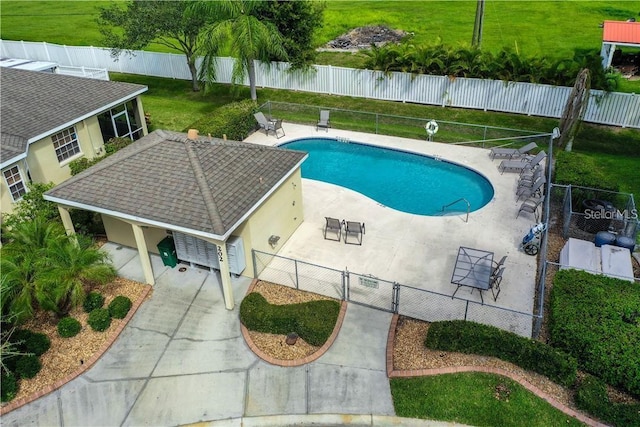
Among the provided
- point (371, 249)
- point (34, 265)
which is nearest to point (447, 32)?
point (371, 249)

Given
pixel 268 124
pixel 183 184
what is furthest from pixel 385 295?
pixel 268 124

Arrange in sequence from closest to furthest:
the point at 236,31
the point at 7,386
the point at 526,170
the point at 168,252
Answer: the point at 7,386 < the point at 168,252 < the point at 526,170 < the point at 236,31

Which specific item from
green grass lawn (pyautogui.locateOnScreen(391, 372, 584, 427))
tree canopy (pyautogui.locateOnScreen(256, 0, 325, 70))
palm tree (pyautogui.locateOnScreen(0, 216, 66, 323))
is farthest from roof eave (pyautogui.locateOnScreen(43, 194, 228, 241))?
tree canopy (pyautogui.locateOnScreen(256, 0, 325, 70))

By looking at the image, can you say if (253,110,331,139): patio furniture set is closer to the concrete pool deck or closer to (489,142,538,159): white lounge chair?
the concrete pool deck

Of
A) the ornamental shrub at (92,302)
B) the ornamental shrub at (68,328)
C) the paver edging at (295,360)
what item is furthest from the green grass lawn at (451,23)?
the ornamental shrub at (68,328)

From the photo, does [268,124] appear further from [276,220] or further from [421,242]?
[421,242]
